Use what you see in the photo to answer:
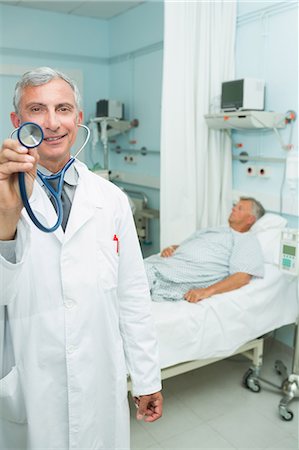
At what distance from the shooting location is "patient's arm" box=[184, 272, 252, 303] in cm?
225

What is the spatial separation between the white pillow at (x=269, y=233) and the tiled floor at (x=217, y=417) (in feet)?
2.37

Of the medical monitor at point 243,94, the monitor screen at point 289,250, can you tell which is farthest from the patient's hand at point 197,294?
the medical monitor at point 243,94

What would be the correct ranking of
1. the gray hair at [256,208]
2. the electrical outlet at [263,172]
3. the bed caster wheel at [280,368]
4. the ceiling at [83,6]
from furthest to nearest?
the ceiling at [83,6] < the electrical outlet at [263,172] < the gray hair at [256,208] < the bed caster wheel at [280,368]

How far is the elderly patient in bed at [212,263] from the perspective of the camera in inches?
92.0

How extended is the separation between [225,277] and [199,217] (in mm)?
701

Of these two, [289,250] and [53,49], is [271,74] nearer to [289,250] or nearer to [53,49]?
[289,250]

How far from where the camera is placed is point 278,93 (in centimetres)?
280

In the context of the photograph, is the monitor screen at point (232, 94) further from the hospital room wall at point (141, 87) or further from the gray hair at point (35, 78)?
the gray hair at point (35, 78)

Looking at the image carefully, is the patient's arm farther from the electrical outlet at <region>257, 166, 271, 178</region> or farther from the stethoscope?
the stethoscope

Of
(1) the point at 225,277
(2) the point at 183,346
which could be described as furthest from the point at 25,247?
(1) the point at 225,277

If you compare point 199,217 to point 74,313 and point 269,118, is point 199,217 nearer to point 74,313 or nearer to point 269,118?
point 269,118

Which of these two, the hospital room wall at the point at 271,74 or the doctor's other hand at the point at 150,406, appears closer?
the doctor's other hand at the point at 150,406

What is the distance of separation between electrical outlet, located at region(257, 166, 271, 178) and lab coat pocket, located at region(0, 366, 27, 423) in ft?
7.41

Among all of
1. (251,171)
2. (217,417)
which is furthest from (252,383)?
(251,171)
